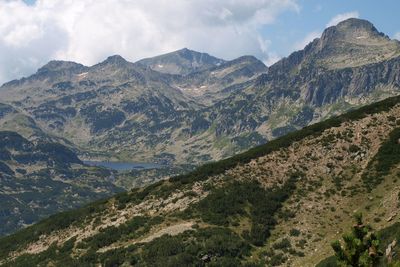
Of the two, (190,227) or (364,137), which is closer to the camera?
(190,227)

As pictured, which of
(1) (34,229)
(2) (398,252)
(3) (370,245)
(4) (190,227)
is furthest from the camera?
(1) (34,229)

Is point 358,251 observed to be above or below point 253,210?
above

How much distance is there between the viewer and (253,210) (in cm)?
9238

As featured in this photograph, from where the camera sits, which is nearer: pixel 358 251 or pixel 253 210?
pixel 358 251

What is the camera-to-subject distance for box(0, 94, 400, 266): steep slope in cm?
8021

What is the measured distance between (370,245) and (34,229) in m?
94.1

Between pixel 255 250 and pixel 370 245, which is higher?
pixel 370 245

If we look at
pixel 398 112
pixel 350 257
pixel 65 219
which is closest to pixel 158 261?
pixel 65 219

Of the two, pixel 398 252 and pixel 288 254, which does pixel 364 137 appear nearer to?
pixel 288 254

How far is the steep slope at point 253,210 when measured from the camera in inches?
3158

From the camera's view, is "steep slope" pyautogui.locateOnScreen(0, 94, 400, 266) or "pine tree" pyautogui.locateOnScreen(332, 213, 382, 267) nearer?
"pine tree" pyautogui.locateOnScreen(332, 213, 382, 267)

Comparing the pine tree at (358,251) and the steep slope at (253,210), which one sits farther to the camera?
the steep slope at (253,210)

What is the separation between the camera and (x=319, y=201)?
91312mm

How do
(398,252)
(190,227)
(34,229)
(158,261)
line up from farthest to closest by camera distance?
(34,229) → (190,227) → (158,261) → (398,252)
